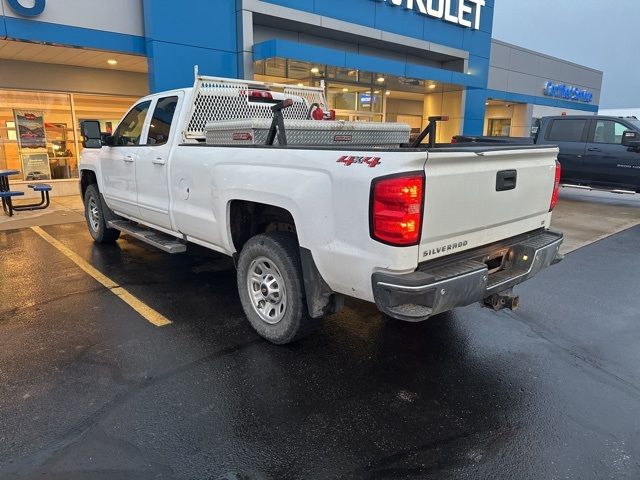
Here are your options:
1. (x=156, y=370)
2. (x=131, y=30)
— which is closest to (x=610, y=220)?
(x=156, y=370)

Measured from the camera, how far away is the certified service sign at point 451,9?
51.4ft

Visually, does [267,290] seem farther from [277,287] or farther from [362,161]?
[362,161]

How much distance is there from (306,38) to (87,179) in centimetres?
919

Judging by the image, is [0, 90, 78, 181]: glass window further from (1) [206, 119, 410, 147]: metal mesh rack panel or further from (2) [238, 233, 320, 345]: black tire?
(2) [238, 233, 320, 345]: black tire

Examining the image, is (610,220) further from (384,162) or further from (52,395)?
(52,395)

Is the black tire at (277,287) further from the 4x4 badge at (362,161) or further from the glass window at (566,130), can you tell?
the glass window at (566,130)

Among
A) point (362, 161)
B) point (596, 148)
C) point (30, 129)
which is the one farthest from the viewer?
point (30, 129)

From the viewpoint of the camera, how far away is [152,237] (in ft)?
17.8

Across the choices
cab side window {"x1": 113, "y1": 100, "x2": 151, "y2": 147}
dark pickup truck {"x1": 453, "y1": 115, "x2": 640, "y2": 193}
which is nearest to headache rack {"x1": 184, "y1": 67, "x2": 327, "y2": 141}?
cab side window {"x1": 113, "y1": 100, "x2": 151, "y2": 147}

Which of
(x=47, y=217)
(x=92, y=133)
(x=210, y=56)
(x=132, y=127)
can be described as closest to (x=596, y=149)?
(x=210, y=56)

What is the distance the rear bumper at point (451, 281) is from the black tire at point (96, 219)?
5352 millimetres

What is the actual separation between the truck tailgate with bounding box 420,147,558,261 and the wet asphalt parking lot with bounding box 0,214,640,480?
102 centimetres

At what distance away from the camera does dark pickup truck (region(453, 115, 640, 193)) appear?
10797 millimetres

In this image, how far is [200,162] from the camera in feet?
14.0
